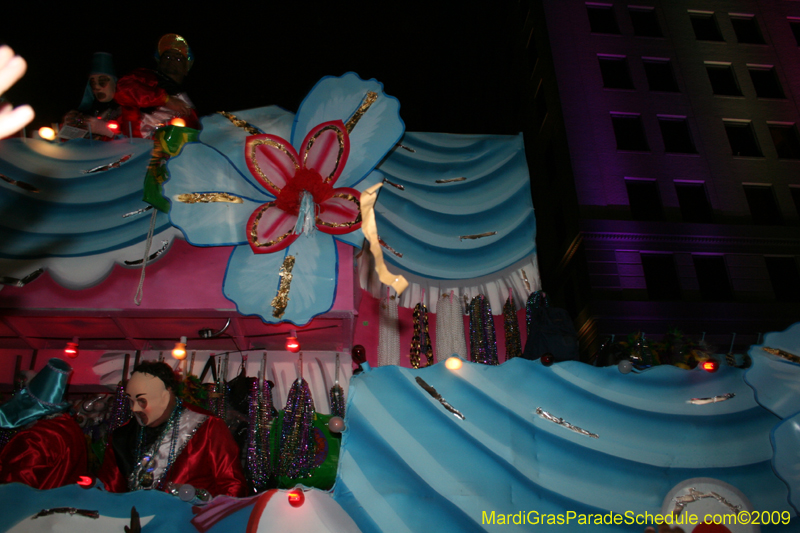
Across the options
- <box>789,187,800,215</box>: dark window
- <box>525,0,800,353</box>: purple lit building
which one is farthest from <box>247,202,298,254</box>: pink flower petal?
<box>789,187,800,215</box>: dark window

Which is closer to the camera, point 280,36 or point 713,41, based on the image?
point 280,36

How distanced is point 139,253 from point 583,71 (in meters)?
13.1

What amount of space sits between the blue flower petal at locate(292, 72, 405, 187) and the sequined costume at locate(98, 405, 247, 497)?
78.0 inches

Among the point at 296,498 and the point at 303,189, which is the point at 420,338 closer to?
the point at 303,189

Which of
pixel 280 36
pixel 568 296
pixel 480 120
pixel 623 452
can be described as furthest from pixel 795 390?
pixel 568 296

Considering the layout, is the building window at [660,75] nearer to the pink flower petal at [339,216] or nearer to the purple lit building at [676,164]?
the purple lit building at [676,164]

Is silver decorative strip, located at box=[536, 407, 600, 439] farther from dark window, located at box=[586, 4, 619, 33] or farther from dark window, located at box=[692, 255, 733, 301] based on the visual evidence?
dark window, located at box=[586, 4, 619, 33]

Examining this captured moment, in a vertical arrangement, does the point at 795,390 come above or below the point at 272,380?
below

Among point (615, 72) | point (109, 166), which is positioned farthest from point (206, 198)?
point (615, 72)

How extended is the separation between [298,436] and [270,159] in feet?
6.30

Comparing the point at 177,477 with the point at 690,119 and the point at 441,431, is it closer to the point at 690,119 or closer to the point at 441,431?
the point at 441,431

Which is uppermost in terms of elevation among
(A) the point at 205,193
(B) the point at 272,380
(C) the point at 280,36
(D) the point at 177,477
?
(C) the point at 280,36

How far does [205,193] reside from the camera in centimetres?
391

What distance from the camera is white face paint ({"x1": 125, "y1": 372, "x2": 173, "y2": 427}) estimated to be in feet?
11.0
